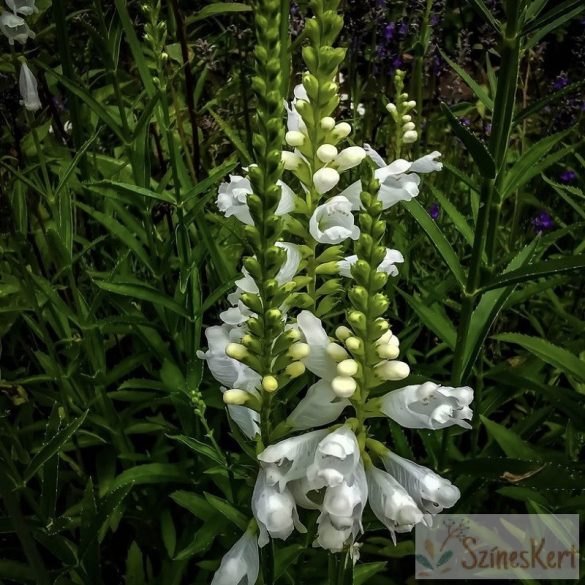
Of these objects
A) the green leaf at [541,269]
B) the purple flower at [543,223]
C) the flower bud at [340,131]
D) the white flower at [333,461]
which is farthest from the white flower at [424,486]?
the purple flower at [543,223]

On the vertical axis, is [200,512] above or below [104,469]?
above

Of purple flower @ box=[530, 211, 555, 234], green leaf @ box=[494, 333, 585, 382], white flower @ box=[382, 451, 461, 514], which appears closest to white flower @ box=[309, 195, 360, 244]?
white flower @ box=[382, 451, 461, 514]

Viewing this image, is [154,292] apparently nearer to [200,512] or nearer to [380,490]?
[200,512]

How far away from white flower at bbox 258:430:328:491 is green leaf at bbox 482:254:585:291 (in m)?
0.59

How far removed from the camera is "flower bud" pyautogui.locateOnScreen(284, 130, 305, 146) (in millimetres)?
1284

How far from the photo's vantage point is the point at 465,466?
1.72 meters

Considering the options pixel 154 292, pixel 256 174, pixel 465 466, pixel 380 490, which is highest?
pixel 256 174

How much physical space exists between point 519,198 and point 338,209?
194 cm

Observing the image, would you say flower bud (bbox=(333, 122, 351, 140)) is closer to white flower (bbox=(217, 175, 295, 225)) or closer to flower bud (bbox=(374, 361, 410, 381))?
white flower (bbox=(217, 175, 295, 225))

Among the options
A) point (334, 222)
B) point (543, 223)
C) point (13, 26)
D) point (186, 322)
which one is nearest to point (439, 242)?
point (334, 222)

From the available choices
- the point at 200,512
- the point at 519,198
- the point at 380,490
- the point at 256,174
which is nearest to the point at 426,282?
the point at 519,198

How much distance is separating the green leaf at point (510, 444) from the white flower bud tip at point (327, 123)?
3.62 feet

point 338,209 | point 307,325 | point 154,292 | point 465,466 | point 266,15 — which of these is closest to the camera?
point 266,15

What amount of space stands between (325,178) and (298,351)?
14.6 inches
